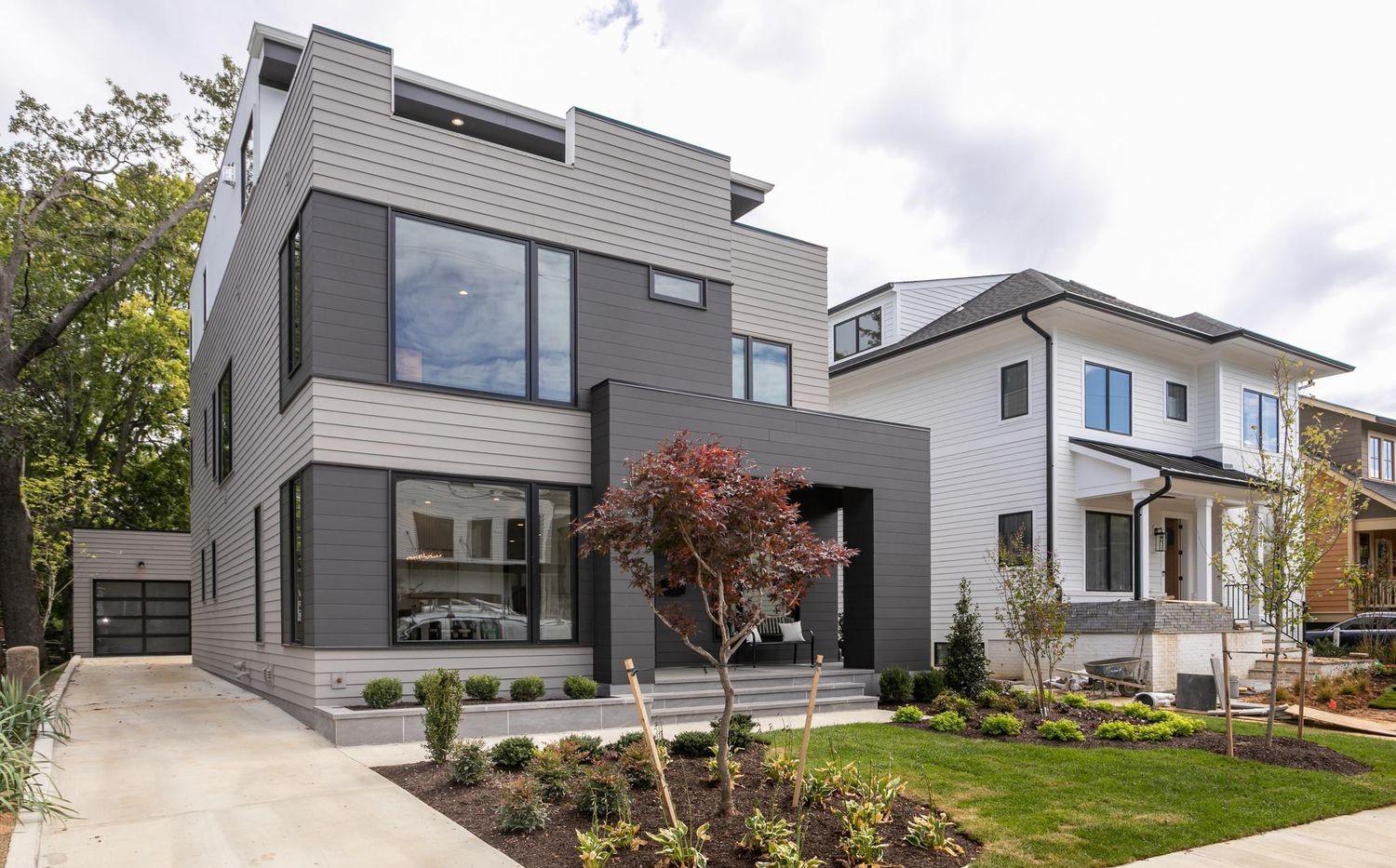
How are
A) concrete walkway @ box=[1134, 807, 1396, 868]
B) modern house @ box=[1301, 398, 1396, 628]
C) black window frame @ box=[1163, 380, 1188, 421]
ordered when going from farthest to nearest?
modern house @ box=[1301, 398, 1396, 628], black window frame @ box=[1163, 380, 1188, 421], concrete walkway @ box=[1134, 807, 1396, 868]

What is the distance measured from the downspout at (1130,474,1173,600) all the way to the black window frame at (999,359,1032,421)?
2.59m

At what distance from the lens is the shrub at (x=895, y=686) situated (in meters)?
11.5

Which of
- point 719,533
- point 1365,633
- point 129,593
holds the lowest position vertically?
point 129,593

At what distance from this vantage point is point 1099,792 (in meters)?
6.82

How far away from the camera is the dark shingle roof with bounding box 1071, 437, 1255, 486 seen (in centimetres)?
1577

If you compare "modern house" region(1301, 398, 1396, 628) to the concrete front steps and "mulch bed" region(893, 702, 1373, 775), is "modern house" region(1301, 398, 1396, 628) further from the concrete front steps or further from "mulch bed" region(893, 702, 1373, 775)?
the concrete front steps

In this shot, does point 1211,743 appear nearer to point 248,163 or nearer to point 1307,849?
point 1307,849

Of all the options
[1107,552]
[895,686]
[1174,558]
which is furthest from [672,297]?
[1174,558]

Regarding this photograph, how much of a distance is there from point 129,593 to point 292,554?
1763 centimetres

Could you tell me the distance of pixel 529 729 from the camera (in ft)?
30.1

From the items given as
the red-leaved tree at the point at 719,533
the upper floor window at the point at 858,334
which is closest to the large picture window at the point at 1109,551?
the upper floor window at the point at 858,334

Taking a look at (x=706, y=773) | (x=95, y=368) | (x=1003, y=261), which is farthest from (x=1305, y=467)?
(x=95, y=368)

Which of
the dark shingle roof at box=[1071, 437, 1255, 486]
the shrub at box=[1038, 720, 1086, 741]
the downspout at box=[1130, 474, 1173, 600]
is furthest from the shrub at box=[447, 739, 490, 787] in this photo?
the dark shingle roof at box=[1071, 437, 1255, 486]

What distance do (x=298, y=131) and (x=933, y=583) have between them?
14.4m
